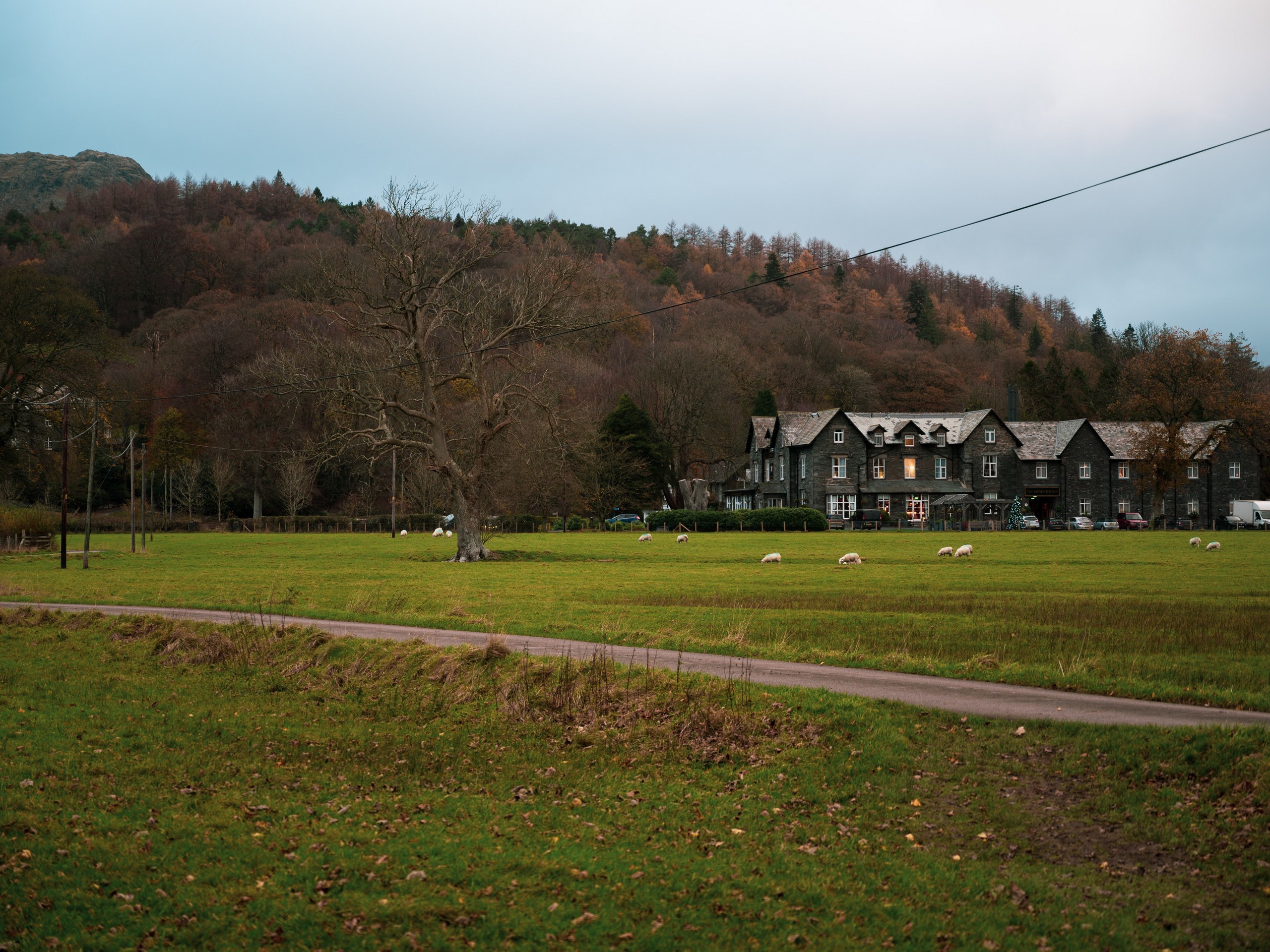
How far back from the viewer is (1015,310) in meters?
162

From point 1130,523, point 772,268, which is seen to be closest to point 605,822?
point 1130,523

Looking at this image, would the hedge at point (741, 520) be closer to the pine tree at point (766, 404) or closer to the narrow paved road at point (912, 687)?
the pine tree at point (766, 404)

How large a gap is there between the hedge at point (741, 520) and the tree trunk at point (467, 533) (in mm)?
31781

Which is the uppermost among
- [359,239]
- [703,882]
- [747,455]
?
[359,239]

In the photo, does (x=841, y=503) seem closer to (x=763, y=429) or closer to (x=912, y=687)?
(x=763, y=429)

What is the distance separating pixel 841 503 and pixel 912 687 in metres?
79.4

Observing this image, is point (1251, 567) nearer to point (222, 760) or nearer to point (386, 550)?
point (222, 760)

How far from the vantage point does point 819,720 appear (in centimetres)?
1186

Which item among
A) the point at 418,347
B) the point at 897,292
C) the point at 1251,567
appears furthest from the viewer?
the point at 897,292

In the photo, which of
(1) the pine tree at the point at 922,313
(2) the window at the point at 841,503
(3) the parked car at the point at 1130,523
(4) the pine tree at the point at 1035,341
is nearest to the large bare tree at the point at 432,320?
(2) the window at the point at 841,503

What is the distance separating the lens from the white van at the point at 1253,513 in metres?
86.4

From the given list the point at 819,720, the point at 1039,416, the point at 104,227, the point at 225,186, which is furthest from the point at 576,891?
the point at 225,186

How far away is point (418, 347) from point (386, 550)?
13.2 meters

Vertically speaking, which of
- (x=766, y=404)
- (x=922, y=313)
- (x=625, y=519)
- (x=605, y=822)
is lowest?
(x=605, y=822)
